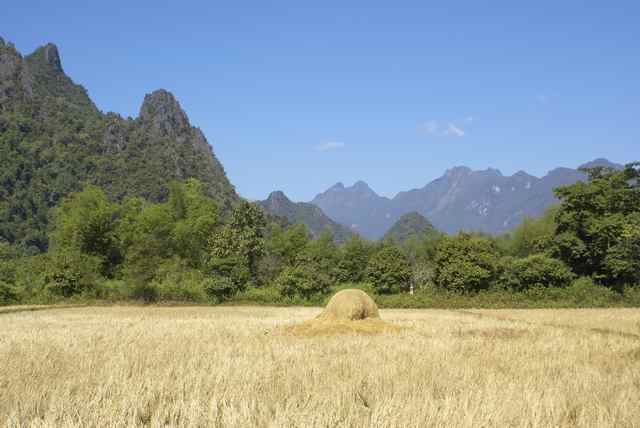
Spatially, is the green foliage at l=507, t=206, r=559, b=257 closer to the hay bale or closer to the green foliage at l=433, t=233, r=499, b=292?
the green foliage at l=433, t=233, r=499, b=292

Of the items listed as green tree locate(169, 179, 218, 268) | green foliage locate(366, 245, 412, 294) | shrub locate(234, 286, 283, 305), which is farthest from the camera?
green tree locate(169, 179, 218, 268)

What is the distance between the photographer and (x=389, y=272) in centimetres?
5575

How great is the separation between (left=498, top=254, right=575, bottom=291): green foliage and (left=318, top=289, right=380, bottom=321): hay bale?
1057 inches

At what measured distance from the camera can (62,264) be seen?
50.6 metres

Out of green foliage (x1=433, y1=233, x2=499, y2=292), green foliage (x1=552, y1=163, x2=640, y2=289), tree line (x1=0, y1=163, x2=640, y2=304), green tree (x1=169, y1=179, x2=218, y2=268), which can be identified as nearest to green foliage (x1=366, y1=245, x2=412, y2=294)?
tree line (x1=0, y1=163, x2=640, y2=304)

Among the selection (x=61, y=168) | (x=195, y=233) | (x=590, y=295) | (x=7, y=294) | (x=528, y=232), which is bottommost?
(x=590, y=295)

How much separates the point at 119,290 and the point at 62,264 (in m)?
5.87

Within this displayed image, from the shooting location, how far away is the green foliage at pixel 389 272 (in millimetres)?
55938

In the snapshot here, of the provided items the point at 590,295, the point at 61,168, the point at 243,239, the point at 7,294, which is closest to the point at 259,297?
the point at 243,239

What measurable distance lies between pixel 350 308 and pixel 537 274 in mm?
28846

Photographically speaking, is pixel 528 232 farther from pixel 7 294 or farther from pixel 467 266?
pixel 7 294

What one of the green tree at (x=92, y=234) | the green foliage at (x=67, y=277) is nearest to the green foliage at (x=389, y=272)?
the green foliage at (x=67, y=277)

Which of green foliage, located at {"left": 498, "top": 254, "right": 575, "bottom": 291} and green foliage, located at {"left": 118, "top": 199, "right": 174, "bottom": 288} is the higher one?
green foliage, located at {"left": 118, "top": 199, "right": 174, "bottom": 288}

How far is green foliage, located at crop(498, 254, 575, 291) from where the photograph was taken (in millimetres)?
46750
